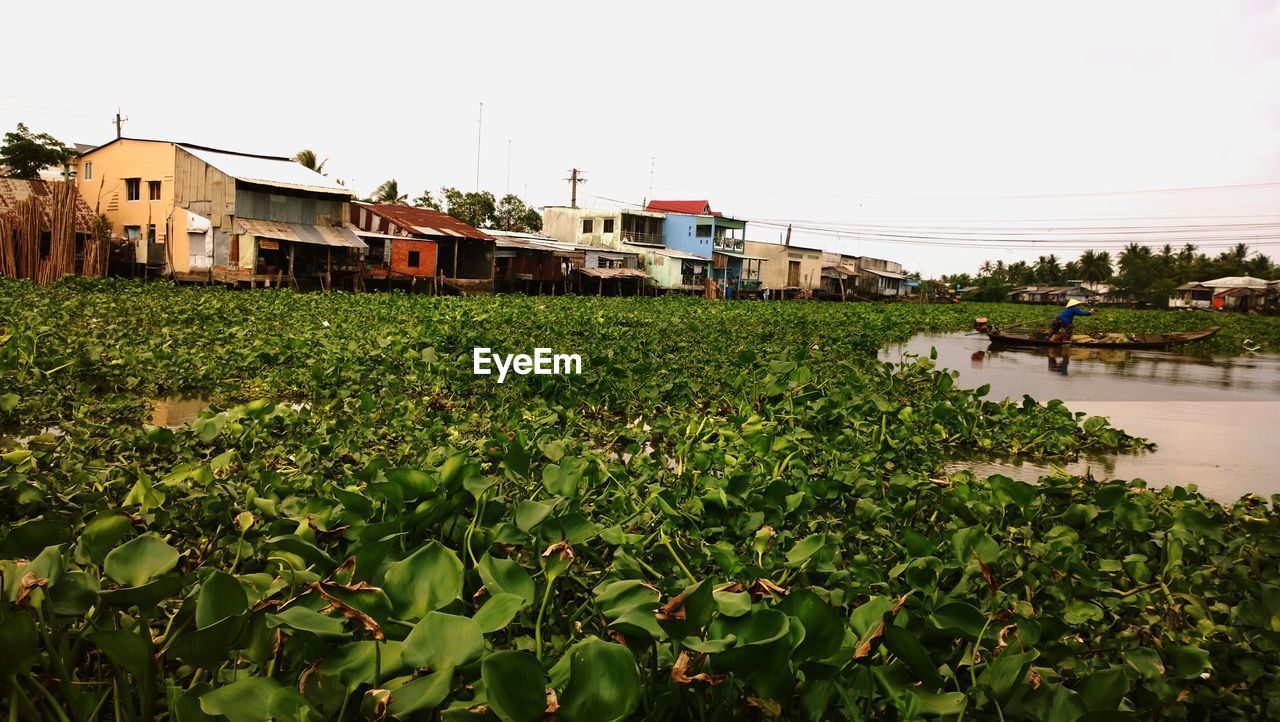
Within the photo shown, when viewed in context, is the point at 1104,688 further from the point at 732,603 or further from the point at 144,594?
the point at 144,594

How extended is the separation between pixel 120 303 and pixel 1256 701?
14942 mm

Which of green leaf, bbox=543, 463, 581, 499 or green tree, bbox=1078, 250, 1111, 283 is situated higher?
green tree, bbox=1078, 250, 1111, 283

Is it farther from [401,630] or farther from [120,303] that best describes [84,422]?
[120,303]

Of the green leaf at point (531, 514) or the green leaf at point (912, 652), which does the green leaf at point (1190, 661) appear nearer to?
the green leaf at point (912, 652)

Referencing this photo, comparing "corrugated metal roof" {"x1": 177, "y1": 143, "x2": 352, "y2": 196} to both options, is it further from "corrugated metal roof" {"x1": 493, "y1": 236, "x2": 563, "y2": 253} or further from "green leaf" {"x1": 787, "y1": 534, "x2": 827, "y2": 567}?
"green leaf" {"x1": 787, "y1": 534, "x2": 827, "y2": 567}

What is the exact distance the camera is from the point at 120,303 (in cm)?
1259

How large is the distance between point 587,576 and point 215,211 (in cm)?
2591

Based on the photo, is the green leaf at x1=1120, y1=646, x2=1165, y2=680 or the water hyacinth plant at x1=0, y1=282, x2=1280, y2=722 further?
the green leaf at x1=1120, y1=646, x2=1165, y2=680

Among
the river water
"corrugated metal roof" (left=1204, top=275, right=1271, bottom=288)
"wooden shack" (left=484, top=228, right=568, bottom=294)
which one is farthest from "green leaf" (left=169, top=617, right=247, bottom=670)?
"corrugated metal roof" (left=1204, top=275, right=1271, bottom=288)

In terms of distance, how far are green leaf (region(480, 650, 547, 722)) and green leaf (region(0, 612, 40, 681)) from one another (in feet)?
2.83

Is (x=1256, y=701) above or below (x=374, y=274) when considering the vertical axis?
below

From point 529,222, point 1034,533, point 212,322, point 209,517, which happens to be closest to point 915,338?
point 212,322

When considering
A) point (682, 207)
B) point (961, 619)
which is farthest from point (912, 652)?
point (682, 207)

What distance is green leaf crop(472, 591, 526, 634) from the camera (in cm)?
148
